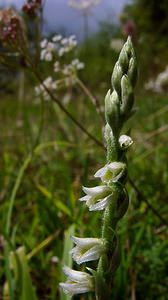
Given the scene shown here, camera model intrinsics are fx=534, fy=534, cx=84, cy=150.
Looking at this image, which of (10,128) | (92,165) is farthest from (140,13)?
(92,165)

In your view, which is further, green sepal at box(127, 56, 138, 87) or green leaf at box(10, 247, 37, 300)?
green leaf at box(10, 247, 37, 300)

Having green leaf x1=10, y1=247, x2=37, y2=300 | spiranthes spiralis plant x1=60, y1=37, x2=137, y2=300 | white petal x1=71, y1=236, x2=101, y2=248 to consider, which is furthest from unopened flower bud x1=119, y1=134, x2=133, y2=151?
green leaf x1=10, y1=247, x2=37, y2=300

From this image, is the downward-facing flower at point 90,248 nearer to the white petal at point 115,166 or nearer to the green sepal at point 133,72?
the white petal at point 115,166

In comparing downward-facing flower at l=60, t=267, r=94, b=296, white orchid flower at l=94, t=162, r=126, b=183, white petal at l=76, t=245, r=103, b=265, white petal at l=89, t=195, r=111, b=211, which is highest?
white orchid flower at l=94, t=162, r=126, b=183

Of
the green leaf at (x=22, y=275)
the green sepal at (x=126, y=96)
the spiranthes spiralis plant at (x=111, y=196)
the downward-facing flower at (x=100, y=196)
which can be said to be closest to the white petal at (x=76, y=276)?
the spiranthes spiralis plant at (x=111, y=196)

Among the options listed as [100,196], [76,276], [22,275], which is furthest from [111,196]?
[22,275]

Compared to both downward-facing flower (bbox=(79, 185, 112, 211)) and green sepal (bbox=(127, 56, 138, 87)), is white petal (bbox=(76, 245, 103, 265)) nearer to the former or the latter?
downward-facing flower (bbox=(79, 185, 112, 211))

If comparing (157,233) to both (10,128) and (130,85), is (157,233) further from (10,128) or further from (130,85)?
(10,128)

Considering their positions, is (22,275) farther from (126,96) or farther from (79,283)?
(126,96)
